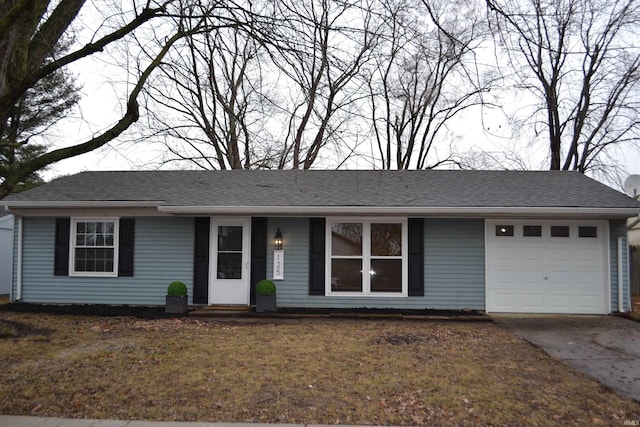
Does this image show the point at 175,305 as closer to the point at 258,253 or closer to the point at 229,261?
the point at 229,261

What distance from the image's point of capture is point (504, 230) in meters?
9.52

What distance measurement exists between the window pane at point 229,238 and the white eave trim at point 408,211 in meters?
0.59

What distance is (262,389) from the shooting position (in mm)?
4598

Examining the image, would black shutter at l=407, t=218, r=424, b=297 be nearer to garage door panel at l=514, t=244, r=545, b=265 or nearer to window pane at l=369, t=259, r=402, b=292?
window pane at l=369, t=259, r=402, b=292

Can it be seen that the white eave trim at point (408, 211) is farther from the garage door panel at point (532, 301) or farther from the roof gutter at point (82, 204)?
the garage door panel at point (532, 301)

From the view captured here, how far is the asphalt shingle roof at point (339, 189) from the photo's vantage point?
9.34 metres

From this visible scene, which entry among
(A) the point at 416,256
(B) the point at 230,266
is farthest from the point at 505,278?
(B) the point at 230,266

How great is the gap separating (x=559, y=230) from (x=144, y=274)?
9.46 metres

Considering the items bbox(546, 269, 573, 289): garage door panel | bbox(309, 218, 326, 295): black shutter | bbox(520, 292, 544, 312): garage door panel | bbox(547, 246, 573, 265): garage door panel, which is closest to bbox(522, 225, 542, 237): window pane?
bbox(547, 246, 573, 265): garage door panel

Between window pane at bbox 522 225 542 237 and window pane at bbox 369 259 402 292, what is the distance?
2.85 meters

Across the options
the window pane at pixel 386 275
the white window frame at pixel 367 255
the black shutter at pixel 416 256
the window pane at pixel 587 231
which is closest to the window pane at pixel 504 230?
the window pane at pixel 587 231

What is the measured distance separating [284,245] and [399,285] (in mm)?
2741

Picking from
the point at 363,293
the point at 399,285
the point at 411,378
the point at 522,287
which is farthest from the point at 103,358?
the point at 522,287

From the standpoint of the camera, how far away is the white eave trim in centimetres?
873
